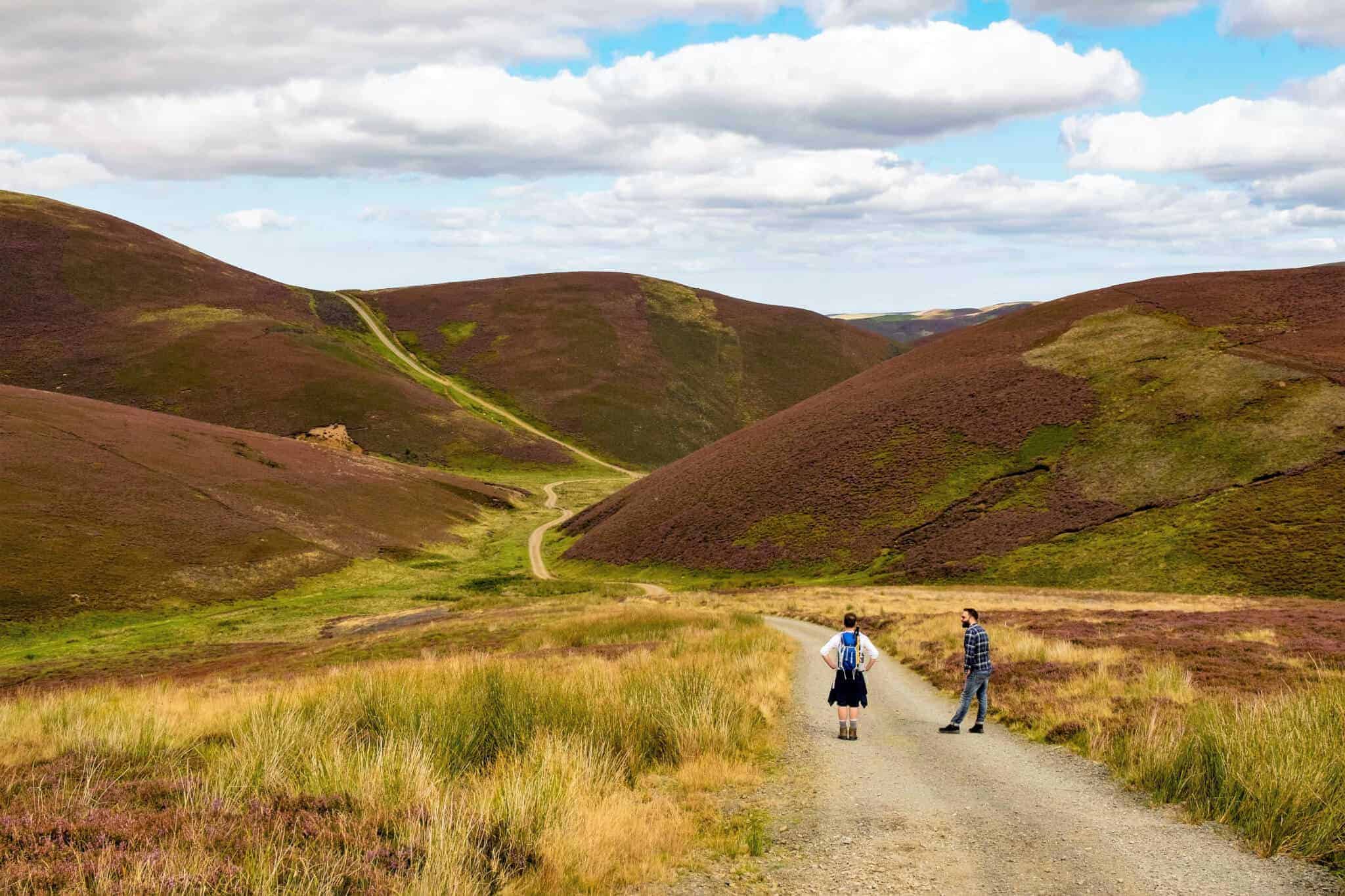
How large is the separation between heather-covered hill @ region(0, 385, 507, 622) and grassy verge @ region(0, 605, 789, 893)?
42.0 metres

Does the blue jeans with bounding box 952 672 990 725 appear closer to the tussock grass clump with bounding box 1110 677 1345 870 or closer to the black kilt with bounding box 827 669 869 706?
the black kilt with bounding box 827 669 869 706

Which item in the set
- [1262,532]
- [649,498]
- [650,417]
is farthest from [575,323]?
[1262,532]

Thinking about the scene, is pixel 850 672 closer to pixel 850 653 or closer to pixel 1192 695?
pixel 850 653

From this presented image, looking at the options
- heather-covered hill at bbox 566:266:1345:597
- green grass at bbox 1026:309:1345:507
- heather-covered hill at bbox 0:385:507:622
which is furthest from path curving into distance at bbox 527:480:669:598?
green grass at bbox 1026:309:1345:507

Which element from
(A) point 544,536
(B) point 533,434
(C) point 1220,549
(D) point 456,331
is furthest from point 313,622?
(D) point 456,331

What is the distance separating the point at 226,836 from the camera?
7152mm

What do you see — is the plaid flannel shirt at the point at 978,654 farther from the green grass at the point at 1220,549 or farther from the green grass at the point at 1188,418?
the green grass at the point at 1188,418

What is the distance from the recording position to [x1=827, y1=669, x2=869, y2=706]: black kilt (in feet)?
49.6

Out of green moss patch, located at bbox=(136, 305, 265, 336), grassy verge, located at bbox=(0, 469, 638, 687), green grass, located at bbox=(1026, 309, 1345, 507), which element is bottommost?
grassy verge, located at bbox=(0, 469, 638, 687)

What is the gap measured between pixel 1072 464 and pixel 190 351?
117029mm

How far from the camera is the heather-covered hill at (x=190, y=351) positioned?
381 feet

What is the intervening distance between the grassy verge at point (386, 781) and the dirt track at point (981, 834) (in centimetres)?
88

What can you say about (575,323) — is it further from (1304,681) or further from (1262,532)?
Result: (1304,681)

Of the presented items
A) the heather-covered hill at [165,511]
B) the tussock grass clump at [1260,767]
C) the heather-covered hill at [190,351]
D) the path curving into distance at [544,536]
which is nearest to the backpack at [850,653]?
the tussock grass clump at [1260,767]
